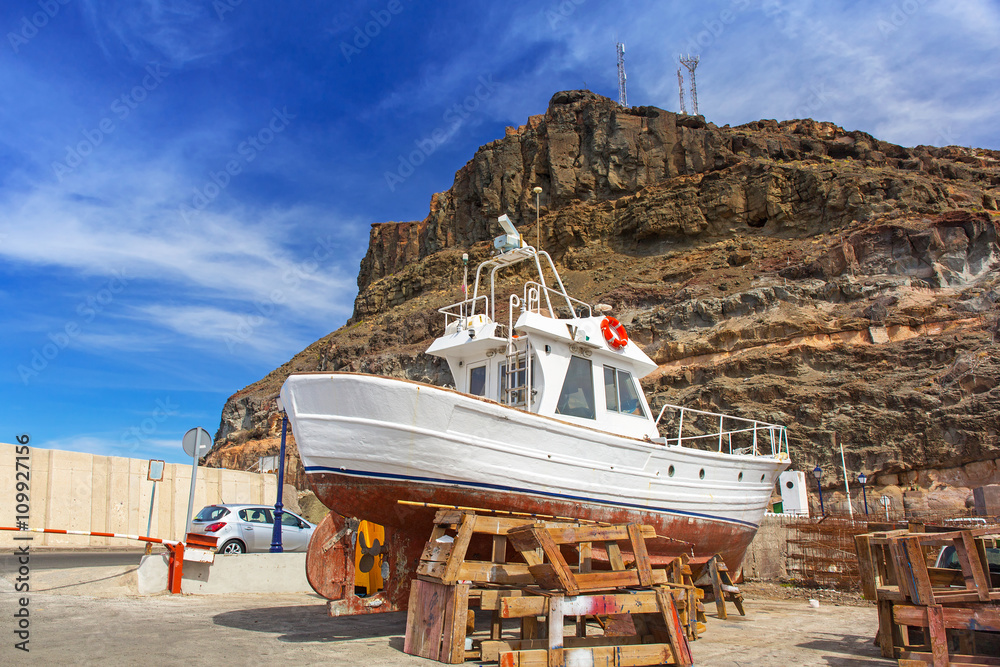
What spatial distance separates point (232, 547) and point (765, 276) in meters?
44.1

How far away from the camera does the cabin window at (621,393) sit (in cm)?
1123

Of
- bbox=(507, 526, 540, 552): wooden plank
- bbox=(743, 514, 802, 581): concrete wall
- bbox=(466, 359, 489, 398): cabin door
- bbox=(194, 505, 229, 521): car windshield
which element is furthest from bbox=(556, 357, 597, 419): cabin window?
bbox=(194, 505, 229, 521): car windshield

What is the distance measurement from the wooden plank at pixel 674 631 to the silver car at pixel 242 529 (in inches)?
369

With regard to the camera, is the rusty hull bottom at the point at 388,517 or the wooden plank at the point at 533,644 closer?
the wooden plank at the point at 533,644

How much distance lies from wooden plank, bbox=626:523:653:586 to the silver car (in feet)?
29.4

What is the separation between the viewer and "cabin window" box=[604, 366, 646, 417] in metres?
11.2

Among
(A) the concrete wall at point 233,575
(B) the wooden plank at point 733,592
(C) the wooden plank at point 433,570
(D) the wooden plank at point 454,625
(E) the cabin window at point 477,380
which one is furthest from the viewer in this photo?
(E) the cabin window at point 477,380

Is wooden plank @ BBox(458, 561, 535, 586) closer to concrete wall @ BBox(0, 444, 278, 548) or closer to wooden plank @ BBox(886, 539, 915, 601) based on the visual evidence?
wooden plank @ BBox(886, 539, 915, 601)

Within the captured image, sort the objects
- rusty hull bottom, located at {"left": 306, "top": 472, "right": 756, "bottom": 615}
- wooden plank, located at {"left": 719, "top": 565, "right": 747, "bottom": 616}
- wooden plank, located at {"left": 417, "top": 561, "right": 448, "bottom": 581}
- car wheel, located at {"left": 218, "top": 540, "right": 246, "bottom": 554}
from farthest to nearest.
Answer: car wheel, located at {"left": 218, "top": 540, "right": 246, "bottom": 554}
wooden plank, located at {"left": 719, "top": 565, "right": 747, "bottom": 616}
rusty hull bottom, located at {"left": 306, "top": 472, "right": 756, "bottom": 615}
wooden plank, located at {"left": 417, "top": 561, "right": 448, "bottom": 581}

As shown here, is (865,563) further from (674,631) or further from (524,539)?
(524,539)

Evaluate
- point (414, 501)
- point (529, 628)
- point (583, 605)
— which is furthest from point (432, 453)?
point (583, 605)

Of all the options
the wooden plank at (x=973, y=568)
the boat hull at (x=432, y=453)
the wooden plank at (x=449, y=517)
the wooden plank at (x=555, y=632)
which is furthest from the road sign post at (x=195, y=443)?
the wooden plank at (x=973, y=568)

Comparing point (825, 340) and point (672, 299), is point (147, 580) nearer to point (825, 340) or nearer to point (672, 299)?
point (825, 340)

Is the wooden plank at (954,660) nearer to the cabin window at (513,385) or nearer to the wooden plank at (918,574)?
the wooden plank at (918,574)
